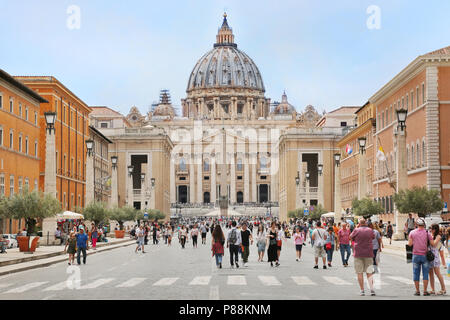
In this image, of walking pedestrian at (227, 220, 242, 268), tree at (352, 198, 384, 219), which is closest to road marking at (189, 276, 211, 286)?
walking pedestrian at (227, 220, 242, 268)

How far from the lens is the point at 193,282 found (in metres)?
23.4

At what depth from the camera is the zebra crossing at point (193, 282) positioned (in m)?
21.9

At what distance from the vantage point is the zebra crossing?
2189 centimetres

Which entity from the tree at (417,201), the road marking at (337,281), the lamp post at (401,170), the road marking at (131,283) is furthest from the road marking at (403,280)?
the tree at (417,201)

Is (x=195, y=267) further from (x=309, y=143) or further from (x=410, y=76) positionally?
(x=309, y=143)

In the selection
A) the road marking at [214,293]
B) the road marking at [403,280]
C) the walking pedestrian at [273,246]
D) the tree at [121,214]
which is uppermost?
the tree at [121,214]

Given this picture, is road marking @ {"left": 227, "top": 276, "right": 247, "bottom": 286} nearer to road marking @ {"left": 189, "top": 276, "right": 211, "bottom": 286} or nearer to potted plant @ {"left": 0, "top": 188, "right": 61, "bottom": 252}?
road marking @ {"left": 189, "top": 276, "right": 211, "bottom": 286}

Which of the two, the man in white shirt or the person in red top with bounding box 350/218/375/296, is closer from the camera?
the person in red top with bounding box 350/218/375/296

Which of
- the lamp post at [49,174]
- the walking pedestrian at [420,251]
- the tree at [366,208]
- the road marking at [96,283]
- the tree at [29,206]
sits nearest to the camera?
the walking pedestrian at [420,251]

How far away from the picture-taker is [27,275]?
1089 inches

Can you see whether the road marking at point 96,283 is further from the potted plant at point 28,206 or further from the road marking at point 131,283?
the potted plant at point 28,206

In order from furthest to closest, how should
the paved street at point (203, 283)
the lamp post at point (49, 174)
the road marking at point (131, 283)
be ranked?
the lamp post at point (49, 174)
the road marking at point (131, 283)
the paved street at point (203, 283)

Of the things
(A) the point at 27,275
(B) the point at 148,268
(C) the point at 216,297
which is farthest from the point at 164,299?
(B) the point at 148,268
